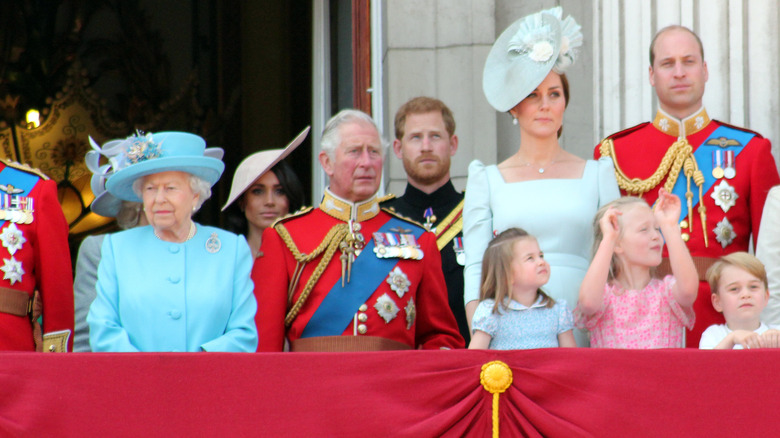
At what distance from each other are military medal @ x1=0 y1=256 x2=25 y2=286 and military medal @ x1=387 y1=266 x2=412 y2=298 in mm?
1212

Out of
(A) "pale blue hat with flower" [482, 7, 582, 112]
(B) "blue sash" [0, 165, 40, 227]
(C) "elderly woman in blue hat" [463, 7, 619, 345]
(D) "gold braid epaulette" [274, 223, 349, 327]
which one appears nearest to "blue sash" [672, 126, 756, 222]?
(C) "elderly woman in blue hat" [463, 7, 619, 345]

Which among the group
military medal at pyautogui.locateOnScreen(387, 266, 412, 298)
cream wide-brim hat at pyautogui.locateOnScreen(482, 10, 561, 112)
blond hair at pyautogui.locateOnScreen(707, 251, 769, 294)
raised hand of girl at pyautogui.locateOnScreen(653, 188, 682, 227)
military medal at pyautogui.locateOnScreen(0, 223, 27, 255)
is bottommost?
military medal at pyautogui.locateOnScreen(387, 266, 412, 298)

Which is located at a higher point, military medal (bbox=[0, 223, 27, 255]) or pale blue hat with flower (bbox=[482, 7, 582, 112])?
pale blue hat with flower (bbox=[482, 7, 582, 112])

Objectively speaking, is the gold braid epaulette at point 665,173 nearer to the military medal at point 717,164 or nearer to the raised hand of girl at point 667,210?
the military medal at point 717,164

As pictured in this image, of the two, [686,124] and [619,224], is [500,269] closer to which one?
[619,224]

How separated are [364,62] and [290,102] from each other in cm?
140

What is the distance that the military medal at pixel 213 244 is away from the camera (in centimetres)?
419

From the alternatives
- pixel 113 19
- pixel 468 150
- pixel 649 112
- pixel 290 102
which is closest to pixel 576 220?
pixel 649 112

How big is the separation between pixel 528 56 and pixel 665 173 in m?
0.64

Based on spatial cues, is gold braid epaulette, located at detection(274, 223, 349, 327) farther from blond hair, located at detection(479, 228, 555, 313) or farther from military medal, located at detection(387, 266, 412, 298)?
blond hair, located at detection(479, 228, 555, 313)

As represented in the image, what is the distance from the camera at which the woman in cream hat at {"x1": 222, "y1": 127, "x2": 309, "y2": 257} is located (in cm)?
517

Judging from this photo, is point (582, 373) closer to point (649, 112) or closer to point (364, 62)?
point (649, 112)

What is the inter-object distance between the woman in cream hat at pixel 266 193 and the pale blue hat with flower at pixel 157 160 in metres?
0.83

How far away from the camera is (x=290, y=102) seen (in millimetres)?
7793
